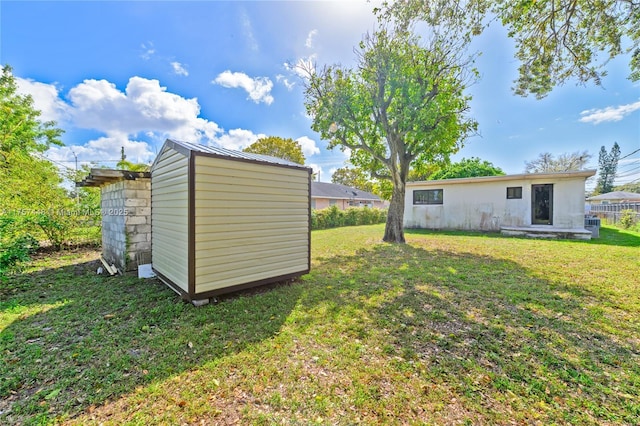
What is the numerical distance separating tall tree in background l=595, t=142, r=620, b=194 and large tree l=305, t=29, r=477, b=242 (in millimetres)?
46763

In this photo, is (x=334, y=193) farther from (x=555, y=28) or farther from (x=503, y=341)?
(x=503, y=341)

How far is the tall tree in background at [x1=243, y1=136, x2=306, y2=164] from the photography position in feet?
75.2

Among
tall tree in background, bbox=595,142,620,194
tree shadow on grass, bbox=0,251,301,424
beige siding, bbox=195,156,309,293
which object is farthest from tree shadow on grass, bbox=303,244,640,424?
tall tree in background, bbox=595,142,620,194

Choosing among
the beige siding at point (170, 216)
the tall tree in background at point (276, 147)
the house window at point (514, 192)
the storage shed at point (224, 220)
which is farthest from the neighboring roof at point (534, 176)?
the tall tree in background at point (276, 147)

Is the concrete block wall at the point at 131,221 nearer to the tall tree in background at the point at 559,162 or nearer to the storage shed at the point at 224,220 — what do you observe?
the storage shed at the point at 224,220

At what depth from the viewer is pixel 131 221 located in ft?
15.7

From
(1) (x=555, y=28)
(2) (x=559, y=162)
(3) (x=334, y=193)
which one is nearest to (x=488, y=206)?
(1) (x=555, y=28)

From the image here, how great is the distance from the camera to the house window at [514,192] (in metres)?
10.4

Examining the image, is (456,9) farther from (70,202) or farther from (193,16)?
(70,202)

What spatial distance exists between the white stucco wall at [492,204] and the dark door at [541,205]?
0.18m

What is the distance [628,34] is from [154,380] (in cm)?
944

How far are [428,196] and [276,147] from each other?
1530 cm

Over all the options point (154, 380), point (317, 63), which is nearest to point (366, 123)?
point (317, 63)

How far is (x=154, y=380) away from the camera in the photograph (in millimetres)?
1985
